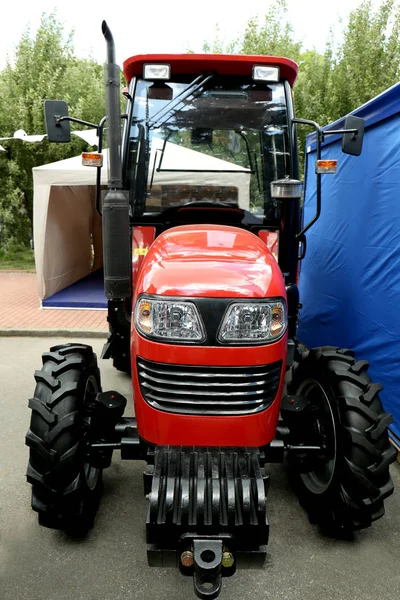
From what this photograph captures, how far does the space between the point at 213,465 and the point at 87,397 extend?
111 centimetres

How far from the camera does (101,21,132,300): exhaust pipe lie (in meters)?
2.46

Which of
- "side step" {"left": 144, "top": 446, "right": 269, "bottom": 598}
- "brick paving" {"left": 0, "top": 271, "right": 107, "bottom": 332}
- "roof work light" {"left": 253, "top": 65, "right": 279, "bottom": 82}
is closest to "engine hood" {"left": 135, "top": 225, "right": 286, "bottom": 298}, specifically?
"side step" {"left": 144, "top": 446, "right": 269, "bottom": 598}

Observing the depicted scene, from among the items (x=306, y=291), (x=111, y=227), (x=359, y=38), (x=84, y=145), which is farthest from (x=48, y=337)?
(x=359, y=38)

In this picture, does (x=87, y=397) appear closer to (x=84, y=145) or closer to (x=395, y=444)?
(x=395, y=444)

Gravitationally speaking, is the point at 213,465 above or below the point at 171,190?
below

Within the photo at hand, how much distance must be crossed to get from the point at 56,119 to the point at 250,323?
1773 mm

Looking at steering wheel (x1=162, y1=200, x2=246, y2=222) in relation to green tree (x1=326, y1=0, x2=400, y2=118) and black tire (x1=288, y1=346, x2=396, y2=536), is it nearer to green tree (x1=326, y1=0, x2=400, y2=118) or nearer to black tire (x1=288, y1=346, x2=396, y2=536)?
black tire (x1=288, y1=346, x2=396, y2=536)

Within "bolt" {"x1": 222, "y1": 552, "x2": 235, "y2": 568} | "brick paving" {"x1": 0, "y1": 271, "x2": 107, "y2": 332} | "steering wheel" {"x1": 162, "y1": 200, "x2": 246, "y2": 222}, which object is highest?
"steering wheel" {"x1": 162, "y1": 200, "x2": 246, "y2": 222}

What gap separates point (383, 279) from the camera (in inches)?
146

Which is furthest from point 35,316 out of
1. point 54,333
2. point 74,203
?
point 74,203

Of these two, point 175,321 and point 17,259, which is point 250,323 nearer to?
point 175,321

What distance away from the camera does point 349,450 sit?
7.83 feet

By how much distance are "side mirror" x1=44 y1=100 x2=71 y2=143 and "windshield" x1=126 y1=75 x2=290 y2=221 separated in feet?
1.67

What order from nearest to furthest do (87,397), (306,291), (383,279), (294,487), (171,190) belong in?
(87,397)
(294,487)
(171,190)
(383,279)
(306,291)
